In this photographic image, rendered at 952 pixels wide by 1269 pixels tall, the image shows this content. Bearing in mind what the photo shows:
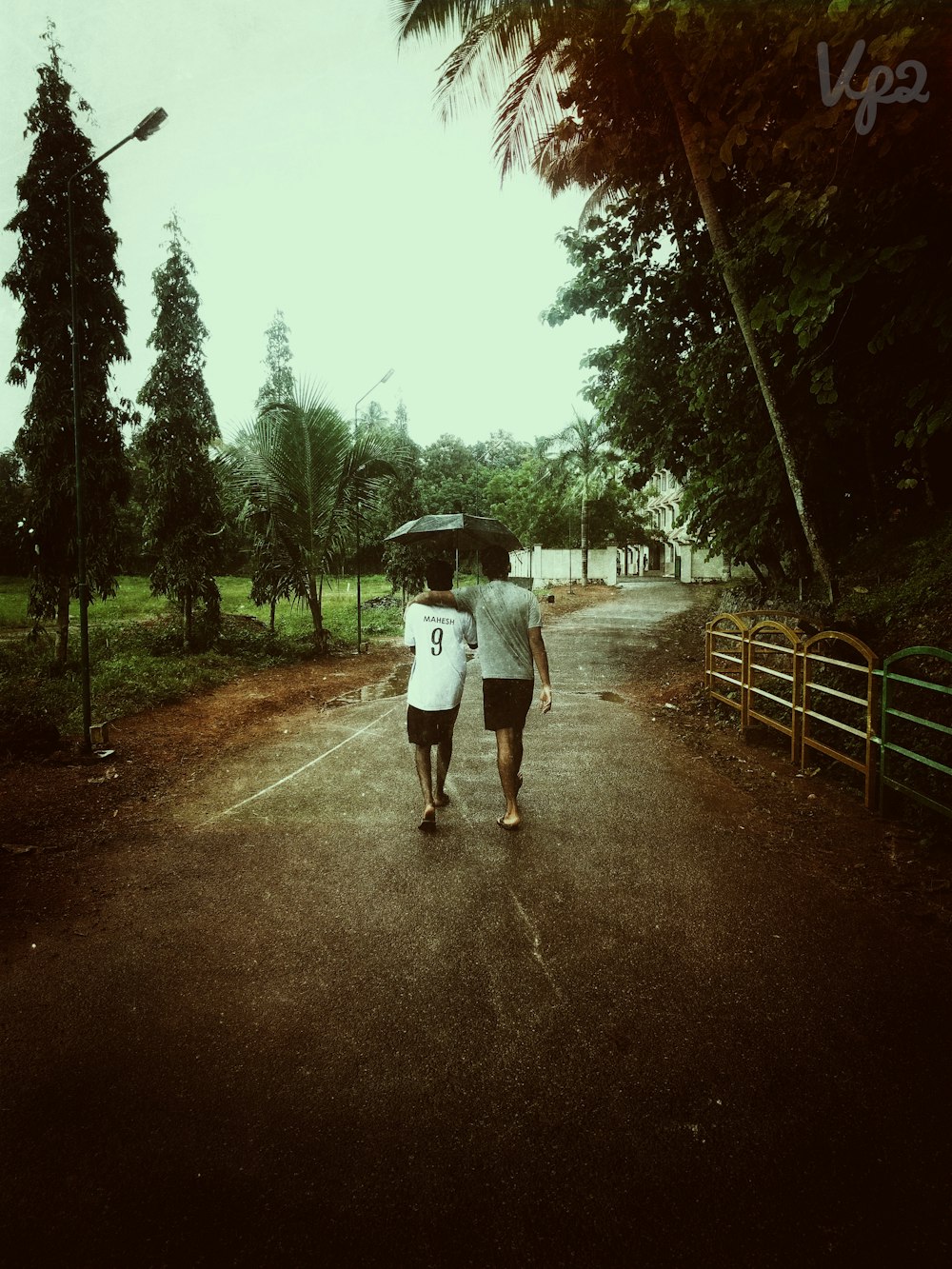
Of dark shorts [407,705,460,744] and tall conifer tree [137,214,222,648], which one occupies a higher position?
tall conifer tree [137,214,222,648]

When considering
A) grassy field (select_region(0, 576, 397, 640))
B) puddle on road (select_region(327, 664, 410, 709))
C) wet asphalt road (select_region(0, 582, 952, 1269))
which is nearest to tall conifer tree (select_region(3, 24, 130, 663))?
grassy field (select_region(0, 576, 397, 640))

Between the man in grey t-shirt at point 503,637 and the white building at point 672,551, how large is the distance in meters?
28.3

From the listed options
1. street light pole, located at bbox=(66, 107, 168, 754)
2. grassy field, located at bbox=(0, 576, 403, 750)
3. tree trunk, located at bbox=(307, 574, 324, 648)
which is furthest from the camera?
tree trunk, located at bbox=(307, 574, 324, 648)

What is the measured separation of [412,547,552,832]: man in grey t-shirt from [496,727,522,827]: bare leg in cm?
4

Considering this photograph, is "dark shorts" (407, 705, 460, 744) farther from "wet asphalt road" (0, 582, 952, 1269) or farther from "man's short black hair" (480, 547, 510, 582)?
"man's short black hair" (480, 547, 510, 582)

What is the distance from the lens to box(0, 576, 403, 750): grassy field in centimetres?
883

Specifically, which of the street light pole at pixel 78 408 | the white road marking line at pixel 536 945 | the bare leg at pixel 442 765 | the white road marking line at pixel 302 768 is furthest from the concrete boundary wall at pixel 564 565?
the white road marking line at pixel 536 945

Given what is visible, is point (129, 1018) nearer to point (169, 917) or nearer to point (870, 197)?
point (169, 917)

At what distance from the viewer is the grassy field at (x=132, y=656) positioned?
883 centimetres

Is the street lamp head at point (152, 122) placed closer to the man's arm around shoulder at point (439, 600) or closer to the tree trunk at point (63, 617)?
the man's arm around shoulder at point (439, 600)

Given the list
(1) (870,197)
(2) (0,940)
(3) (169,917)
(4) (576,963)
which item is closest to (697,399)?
(1) (870,197)

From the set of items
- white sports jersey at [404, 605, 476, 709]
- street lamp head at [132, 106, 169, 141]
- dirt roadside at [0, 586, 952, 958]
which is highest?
street lamp head at [132, 106, 169, 141]

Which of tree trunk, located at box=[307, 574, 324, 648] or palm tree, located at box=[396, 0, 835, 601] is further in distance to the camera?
tree trunk, located at box=[307, 574, 324, 648]

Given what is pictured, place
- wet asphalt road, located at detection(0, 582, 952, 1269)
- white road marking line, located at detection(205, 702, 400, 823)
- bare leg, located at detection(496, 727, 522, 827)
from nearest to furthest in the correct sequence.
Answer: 1. wet asphalt road, located at detection(0, 582, 952, 1269)
2. bare leg, located at detection(496, 727, 522, 827)
3. white road marking line, located at detection(205, 702, 400, 823)
